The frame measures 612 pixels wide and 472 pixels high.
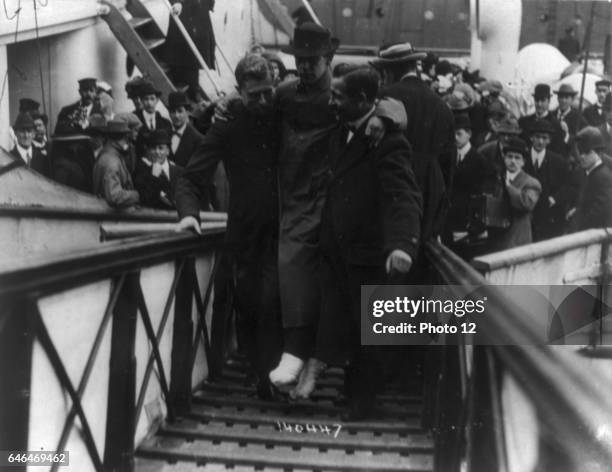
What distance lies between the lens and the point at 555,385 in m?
1.40

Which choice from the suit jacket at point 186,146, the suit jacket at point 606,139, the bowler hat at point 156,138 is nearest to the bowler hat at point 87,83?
the suit jacket at point 186,146

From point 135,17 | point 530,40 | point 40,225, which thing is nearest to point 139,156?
point 40,225

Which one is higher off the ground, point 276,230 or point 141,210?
point 276,230

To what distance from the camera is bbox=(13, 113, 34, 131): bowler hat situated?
21.4ft

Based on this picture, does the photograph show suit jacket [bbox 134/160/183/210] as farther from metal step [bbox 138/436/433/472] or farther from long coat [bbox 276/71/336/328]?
metal step [bbox 138/436/433/472]

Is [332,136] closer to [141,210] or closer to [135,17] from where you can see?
[141,210]

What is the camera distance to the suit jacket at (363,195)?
3.67 m

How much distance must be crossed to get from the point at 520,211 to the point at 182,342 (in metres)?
2.95

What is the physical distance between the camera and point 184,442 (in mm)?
3654

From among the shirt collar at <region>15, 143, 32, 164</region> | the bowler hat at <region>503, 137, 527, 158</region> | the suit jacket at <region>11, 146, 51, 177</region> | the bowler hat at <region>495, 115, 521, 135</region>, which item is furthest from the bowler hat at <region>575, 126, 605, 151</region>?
the shirt collar at <region>15, 143, 32, 164</region>

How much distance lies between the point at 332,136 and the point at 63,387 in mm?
1780

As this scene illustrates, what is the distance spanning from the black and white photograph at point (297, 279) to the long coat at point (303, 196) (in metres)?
0.01

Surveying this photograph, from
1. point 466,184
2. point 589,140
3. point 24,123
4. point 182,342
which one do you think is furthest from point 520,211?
point 24,123

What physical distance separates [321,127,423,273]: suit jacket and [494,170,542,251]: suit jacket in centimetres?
240
